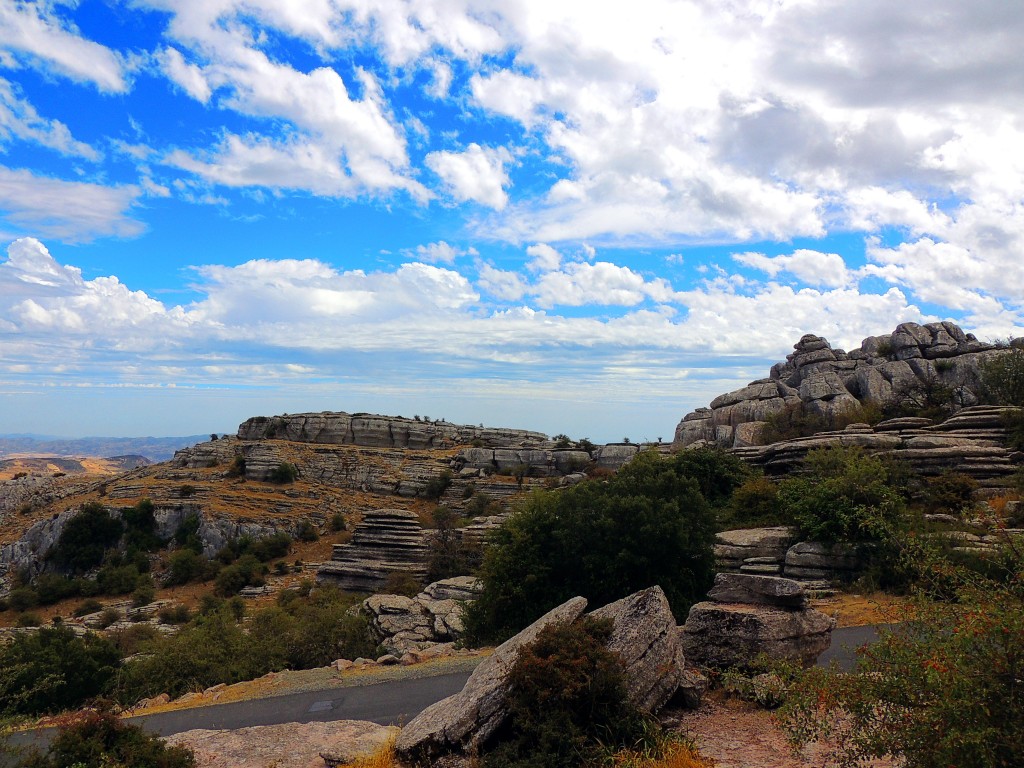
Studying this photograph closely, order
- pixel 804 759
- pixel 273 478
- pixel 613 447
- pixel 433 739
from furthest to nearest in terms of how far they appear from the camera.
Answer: pixel 613 447, pixel 273 478, pixel 433 739, pixel 804 759

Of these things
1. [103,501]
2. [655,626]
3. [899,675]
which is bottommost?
[103,501]

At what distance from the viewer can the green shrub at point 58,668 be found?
17406 mm

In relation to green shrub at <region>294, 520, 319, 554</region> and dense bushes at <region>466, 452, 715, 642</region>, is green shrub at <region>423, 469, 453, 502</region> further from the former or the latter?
dense bushes at <region>466, 452, 715, 642</region>

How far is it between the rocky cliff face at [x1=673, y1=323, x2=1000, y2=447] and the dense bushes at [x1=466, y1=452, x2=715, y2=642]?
25.8m

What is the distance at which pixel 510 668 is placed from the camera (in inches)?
387

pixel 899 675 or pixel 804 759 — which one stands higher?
pixel 899 675

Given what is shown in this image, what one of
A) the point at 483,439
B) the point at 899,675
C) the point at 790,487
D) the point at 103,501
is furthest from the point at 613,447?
the point at 899,675

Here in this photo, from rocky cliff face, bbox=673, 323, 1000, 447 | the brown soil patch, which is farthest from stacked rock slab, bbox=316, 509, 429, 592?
the brown soil patch

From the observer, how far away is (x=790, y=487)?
25016 millimetres

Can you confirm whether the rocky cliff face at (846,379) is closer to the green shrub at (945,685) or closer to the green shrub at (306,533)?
the green shrub at (306,533)

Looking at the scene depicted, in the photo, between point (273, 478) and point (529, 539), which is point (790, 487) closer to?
point (529, 539)

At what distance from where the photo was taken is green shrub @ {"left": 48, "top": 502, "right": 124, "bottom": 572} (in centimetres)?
4819

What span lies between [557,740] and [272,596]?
119 feet

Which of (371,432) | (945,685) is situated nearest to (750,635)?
(945,685)
